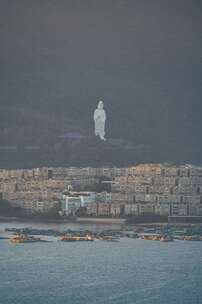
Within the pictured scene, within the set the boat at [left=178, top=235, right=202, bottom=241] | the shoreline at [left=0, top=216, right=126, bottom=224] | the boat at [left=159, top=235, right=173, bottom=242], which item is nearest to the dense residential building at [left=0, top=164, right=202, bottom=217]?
the shoreline at [left=0, top=216, right=126, bottom=224]

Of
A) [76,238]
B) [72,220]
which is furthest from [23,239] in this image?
[72,220]

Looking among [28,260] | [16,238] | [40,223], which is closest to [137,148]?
[40,223]

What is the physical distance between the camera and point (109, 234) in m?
20.5

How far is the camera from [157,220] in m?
22.4

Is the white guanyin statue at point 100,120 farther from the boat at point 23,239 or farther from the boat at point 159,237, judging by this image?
the boat at point 23,239

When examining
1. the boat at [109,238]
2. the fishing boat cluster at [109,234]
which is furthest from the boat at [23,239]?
the boat at [109,238]

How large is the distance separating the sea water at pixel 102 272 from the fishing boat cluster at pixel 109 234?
0.28 m

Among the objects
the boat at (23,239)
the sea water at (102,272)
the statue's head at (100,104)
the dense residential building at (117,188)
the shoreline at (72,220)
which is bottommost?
the sea water at (102,272)

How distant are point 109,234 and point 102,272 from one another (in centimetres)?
377

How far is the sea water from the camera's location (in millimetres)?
15055

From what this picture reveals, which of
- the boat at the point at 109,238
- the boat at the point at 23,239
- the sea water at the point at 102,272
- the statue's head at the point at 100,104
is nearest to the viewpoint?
the sea water at the point at 102,272

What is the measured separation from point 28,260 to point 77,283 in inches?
69.1

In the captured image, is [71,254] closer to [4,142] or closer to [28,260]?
[28,260]

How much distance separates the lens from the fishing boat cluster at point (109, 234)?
19906 millimetres
